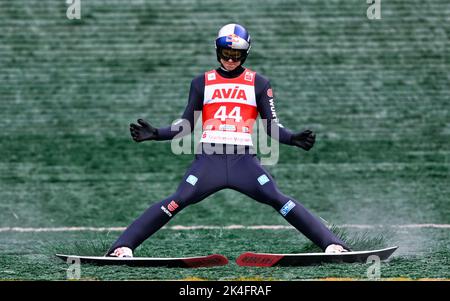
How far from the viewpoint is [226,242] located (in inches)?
432

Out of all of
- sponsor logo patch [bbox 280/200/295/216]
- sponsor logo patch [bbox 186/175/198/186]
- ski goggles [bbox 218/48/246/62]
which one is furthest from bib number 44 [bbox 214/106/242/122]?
sponsor logo patch [bbox 280/200/295/216]

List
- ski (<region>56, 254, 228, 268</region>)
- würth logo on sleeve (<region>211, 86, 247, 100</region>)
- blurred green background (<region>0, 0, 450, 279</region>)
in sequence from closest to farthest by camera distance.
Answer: ski (<region>56, 254, 228, 268</region>) < würth logo on sleeve (<region>211, 86, 247, 100</region>) < blurred green background (<region>0, 0, 450, 279</region>)

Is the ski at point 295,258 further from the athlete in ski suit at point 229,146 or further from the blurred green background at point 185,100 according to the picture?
the blurred green background at point 185,100

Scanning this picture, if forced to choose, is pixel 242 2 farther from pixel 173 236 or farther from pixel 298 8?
pixel 173 236

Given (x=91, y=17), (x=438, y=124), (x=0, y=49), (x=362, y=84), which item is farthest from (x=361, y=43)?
(x=0, y=49)

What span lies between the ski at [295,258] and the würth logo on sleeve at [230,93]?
51.4 inches

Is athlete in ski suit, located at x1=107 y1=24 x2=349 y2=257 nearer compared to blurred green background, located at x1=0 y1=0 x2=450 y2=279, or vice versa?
athlete in ski suit, located at x1=107 y1=24 x2=349 y2=257

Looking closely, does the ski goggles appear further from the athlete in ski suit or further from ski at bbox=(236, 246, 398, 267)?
ski at bbox=(236, 246, 398, 267)

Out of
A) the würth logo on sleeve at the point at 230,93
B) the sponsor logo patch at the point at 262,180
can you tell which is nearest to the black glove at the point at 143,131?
the würth logo on sleeve at the point at 230,93

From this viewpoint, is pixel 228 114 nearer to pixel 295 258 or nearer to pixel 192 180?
pixel 192 180

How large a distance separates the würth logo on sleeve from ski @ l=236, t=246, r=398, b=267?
131 centimetres

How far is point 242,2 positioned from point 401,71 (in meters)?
2.73

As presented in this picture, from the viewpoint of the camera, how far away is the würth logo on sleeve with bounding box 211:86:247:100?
885cm

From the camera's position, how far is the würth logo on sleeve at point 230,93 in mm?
8852
